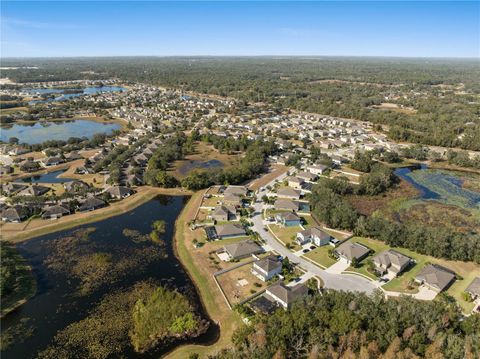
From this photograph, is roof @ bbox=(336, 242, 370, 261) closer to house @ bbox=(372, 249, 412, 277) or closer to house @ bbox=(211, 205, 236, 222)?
house @ bbox=(372, 249, 412, 277)

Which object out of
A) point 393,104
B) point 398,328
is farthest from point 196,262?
point 393,104

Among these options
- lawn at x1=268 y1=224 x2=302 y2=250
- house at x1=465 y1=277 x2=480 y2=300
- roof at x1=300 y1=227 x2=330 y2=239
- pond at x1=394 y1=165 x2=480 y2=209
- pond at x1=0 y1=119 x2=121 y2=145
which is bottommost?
pond at x1=394 y1=165 x2=480 y2=209

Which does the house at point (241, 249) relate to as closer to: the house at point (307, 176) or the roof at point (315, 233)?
the roof at point (315, 233)

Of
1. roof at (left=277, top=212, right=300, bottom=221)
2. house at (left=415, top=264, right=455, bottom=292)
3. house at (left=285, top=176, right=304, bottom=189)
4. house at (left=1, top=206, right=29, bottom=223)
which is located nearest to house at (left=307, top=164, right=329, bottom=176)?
house at (left=285, top=176, right=304, bottom=189)

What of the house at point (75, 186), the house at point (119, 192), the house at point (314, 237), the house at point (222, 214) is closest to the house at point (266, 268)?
the house at point (314, 237)

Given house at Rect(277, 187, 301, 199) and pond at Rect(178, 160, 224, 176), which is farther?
pond at Rect(178, 160, 224, 176)

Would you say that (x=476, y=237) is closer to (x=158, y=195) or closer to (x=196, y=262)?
(x=196, y=262)

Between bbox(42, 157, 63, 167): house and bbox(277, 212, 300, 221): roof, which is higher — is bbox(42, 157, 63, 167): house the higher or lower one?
the higher one

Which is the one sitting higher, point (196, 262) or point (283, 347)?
point (283, 347)
